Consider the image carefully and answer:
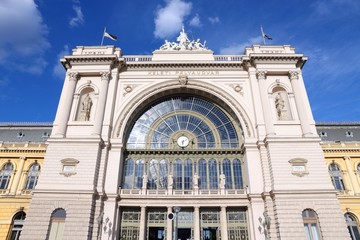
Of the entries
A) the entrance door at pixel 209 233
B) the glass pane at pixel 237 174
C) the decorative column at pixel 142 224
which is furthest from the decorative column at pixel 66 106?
the glass pane at pixel 237 174

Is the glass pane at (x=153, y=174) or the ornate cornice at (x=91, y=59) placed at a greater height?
the ornate cornice at (x=91, y=59)

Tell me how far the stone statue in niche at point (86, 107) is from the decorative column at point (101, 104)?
169 centimetres

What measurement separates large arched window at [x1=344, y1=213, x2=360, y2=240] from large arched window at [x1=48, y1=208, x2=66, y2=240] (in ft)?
112

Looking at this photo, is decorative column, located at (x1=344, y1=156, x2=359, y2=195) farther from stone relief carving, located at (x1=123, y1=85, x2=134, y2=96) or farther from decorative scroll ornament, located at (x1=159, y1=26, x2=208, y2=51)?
stone relief carving, located at (x1=123, y1=85, x2=134, y2=96)

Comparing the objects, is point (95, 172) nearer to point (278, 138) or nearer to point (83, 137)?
point (83, 137)

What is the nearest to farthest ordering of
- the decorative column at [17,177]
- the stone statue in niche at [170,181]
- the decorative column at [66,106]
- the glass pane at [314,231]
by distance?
the glass pane at [314,231] < the stone statue in niche at [170,181] < the decorative column at [66,106] < the decorative column at [17,177]

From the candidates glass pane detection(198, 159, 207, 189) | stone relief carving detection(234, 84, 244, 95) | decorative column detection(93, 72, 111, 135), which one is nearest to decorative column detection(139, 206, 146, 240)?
glass pane detection(198, 159, 207, 189)

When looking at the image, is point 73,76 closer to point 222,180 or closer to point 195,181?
point 195,181

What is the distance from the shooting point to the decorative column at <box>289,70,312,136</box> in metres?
29.2

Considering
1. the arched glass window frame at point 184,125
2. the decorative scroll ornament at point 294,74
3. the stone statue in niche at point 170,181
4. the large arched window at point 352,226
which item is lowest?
the large arched window at point 352,226

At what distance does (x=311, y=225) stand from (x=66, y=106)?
94.9ft

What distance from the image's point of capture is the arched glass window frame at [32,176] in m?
35.5

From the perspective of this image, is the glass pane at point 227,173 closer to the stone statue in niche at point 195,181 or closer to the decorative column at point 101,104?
the stone statue in niche at point 195,181

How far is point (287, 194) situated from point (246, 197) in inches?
175
